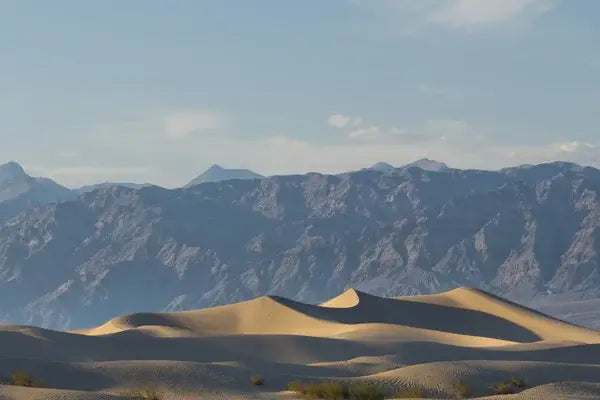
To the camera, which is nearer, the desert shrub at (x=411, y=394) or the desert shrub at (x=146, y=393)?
the desert shrub at (x=146, y=393)

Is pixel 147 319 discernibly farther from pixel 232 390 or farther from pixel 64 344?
pixel 232 390

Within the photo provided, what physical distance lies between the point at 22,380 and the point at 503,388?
42.4 ft

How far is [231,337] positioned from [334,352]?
6034 millimetres

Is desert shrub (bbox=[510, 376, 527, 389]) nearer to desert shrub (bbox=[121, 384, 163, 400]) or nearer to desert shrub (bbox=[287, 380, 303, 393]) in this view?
desert shrub (bbox=[287, 380, 303, 393])

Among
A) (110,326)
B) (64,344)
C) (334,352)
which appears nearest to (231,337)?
(334,352)

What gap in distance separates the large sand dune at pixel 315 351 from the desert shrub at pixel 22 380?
68cm

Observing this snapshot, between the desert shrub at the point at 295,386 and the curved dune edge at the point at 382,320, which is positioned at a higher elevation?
the desert shrub at the point at 295,386

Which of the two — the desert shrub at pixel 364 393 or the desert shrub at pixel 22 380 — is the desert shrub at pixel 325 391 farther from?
the desert shrub at pixel 22 380

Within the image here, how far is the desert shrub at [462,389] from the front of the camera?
100 ft

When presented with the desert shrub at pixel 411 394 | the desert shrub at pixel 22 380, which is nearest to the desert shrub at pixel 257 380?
the desert shrub at pixel 411 394

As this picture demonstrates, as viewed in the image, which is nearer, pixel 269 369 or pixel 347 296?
pixel 269 369

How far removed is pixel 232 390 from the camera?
30047 millimetres

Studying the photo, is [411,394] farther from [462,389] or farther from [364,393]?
[462,389]

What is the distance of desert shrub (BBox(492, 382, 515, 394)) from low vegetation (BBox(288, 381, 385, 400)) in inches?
171
